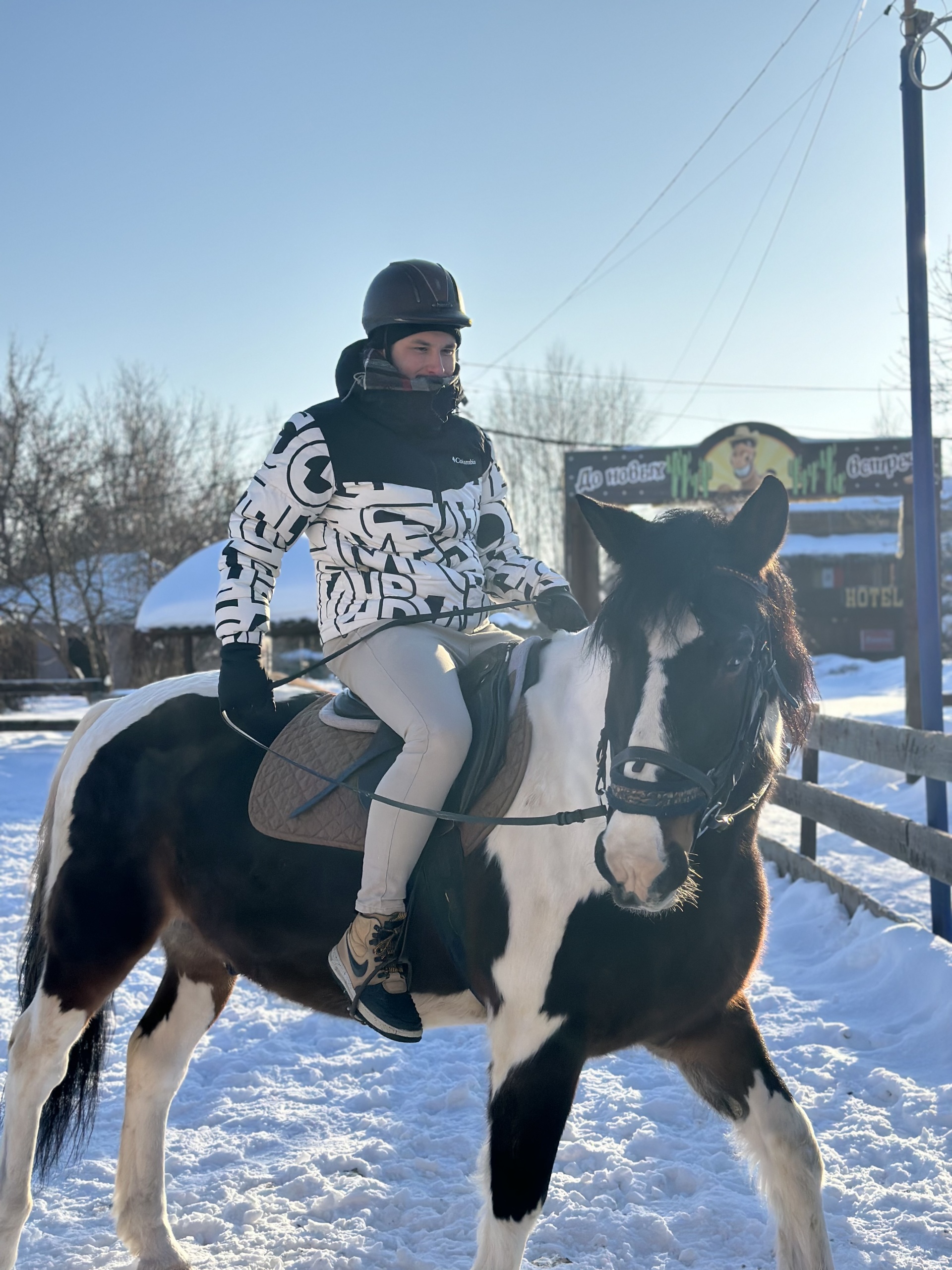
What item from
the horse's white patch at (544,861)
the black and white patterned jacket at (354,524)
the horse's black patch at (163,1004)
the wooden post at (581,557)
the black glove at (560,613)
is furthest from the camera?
the wooden post at (581,557)

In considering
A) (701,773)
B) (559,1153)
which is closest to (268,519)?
(701,773)

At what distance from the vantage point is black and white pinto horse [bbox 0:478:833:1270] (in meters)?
1.88

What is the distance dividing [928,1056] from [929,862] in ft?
3.60

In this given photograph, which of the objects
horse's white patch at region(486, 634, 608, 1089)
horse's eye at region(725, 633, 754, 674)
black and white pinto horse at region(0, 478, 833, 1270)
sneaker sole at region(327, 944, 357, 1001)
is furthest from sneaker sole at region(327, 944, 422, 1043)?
horse's eye at region(725, 633, 754, 674)

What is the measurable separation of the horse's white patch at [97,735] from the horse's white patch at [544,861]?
1.16m

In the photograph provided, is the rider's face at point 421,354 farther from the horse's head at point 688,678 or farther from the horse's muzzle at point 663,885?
the horse's muzzle at point 663,885

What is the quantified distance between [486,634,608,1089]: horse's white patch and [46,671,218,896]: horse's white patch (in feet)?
3.82

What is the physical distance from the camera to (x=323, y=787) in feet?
8.23

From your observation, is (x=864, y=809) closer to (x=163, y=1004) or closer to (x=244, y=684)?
(x=163, y=1004)

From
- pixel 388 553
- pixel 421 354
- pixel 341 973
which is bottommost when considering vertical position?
pixel 341 973

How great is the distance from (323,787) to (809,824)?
5.03m

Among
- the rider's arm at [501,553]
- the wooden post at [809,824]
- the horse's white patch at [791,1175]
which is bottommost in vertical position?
the wooden post at [809,824]

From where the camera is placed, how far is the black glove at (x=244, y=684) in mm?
2506

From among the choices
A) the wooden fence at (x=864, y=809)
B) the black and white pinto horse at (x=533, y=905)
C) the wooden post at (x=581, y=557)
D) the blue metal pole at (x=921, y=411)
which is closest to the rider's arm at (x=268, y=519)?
the black and white pinto horse at (x=533, y=905)
